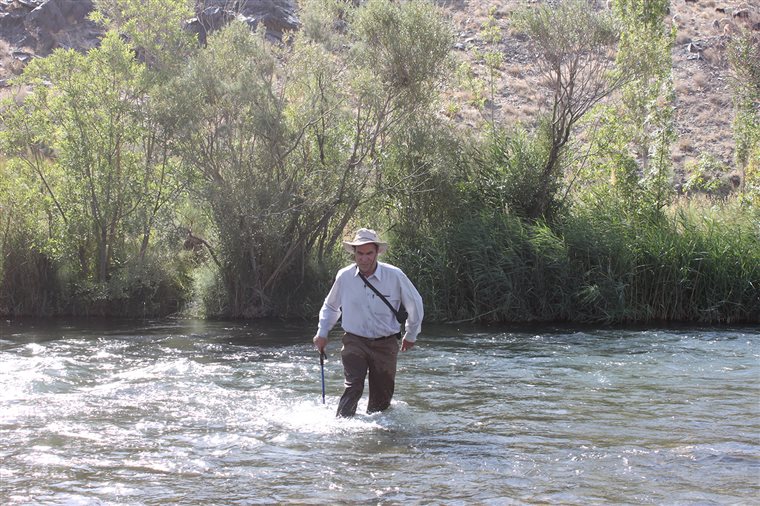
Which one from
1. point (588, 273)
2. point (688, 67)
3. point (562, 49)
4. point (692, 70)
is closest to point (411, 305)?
point (588, 273)

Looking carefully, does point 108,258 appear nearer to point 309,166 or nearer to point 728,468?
point 309,166

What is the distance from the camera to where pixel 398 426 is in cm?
909

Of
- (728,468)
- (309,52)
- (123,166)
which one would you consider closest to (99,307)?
(123,166)

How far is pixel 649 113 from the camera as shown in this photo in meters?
21.6

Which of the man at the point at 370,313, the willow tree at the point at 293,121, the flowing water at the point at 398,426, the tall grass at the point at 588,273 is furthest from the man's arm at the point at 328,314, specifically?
the tall grass at the point at 588,273

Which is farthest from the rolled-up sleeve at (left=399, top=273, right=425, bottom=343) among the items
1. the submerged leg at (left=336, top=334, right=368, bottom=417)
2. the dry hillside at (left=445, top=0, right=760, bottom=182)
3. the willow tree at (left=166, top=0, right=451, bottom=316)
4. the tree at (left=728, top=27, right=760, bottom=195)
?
the dry hillside at (left=445, top=0, right=760, bottom=182)

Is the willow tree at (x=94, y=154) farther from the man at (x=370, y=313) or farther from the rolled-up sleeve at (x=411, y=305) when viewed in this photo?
the rolled-up sleeve at (x=411, y=305)

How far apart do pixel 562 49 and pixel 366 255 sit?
12.8 m

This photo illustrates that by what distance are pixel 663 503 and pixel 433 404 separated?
4.03 metres

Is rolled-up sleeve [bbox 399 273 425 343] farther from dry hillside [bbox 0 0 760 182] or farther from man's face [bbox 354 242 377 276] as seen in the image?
dry hillside [bbox 0 0 760 182]

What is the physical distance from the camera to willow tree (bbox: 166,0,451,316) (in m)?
18.1

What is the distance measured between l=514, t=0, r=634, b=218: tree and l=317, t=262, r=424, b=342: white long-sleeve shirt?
1142 cm

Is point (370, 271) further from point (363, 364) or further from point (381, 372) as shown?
point (381, 372)

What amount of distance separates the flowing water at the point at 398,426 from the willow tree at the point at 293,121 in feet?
13.0
